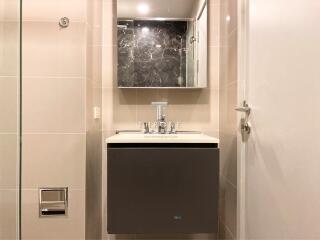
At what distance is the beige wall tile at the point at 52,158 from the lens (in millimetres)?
1521

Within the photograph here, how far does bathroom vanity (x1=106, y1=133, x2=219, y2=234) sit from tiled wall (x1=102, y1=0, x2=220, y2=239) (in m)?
0.53

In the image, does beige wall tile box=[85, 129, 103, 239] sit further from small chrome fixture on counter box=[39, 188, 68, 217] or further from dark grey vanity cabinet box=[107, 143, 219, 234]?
dark grey vanity cabinet box=[107, 143, 219, 234]

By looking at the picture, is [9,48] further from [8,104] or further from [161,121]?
[161,121]

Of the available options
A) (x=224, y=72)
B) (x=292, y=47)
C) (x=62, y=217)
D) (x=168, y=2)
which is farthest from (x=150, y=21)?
(x=62, y=217)

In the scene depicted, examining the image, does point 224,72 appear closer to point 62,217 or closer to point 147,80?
point 147,80

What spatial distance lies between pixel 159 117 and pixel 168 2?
2.52ft

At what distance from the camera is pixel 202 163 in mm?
1375

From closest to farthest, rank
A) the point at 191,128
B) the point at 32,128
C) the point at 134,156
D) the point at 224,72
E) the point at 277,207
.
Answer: the point at 277,207, the point at 134,156, the point at 32,128, the point at 224,72, the point at 191,128

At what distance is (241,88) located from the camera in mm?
1455

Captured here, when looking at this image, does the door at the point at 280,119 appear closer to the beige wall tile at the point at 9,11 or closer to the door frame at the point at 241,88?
the door frame at the point at 241,88

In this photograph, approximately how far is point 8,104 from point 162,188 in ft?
2.53

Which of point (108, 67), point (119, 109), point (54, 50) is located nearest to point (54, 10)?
point (54, 50)

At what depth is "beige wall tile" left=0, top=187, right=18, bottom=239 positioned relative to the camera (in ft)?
3.17

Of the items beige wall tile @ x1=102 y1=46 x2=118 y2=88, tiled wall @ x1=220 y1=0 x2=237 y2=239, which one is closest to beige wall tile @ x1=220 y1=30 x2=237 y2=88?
tiled wall @ x1=220 y1=0 x2=237 y2=239
